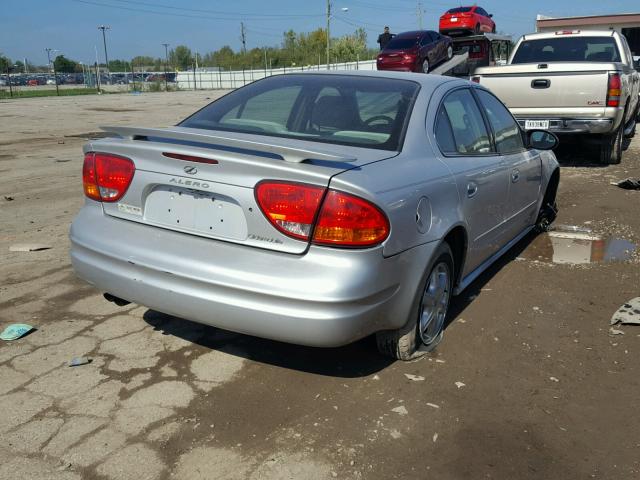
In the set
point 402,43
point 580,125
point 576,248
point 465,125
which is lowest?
point 576,248

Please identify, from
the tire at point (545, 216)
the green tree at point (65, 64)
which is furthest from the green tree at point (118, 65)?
the tire at point (545, 216)

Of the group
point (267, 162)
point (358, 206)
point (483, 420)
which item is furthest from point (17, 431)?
Answer: point (483, 420)

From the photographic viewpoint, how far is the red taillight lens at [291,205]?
8.60 feet

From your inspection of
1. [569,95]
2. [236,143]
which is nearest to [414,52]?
[569,95]

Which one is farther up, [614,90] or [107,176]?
[614,90]

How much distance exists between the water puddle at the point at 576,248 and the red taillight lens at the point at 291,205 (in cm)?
339

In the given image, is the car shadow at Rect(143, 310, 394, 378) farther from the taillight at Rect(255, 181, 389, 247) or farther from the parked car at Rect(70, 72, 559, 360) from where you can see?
the taillight at Rect(255, 181, 389, 247)

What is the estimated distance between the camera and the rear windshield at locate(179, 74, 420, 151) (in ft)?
11.0

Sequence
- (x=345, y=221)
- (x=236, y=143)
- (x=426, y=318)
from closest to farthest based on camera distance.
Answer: (x=345, y=221), (x=236, y=143), (x=426, y=318)

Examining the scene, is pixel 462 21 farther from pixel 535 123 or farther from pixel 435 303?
pixel 435 303

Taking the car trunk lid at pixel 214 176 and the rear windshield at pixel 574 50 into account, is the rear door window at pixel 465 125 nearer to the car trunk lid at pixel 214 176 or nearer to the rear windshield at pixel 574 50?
the car trunk lid at pixel 214 176

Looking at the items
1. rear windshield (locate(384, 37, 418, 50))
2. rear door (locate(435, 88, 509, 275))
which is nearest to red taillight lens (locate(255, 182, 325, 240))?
rear door (locate(435, 88, 509, 275))

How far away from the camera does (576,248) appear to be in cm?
570

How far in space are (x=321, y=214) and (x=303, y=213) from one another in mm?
82
